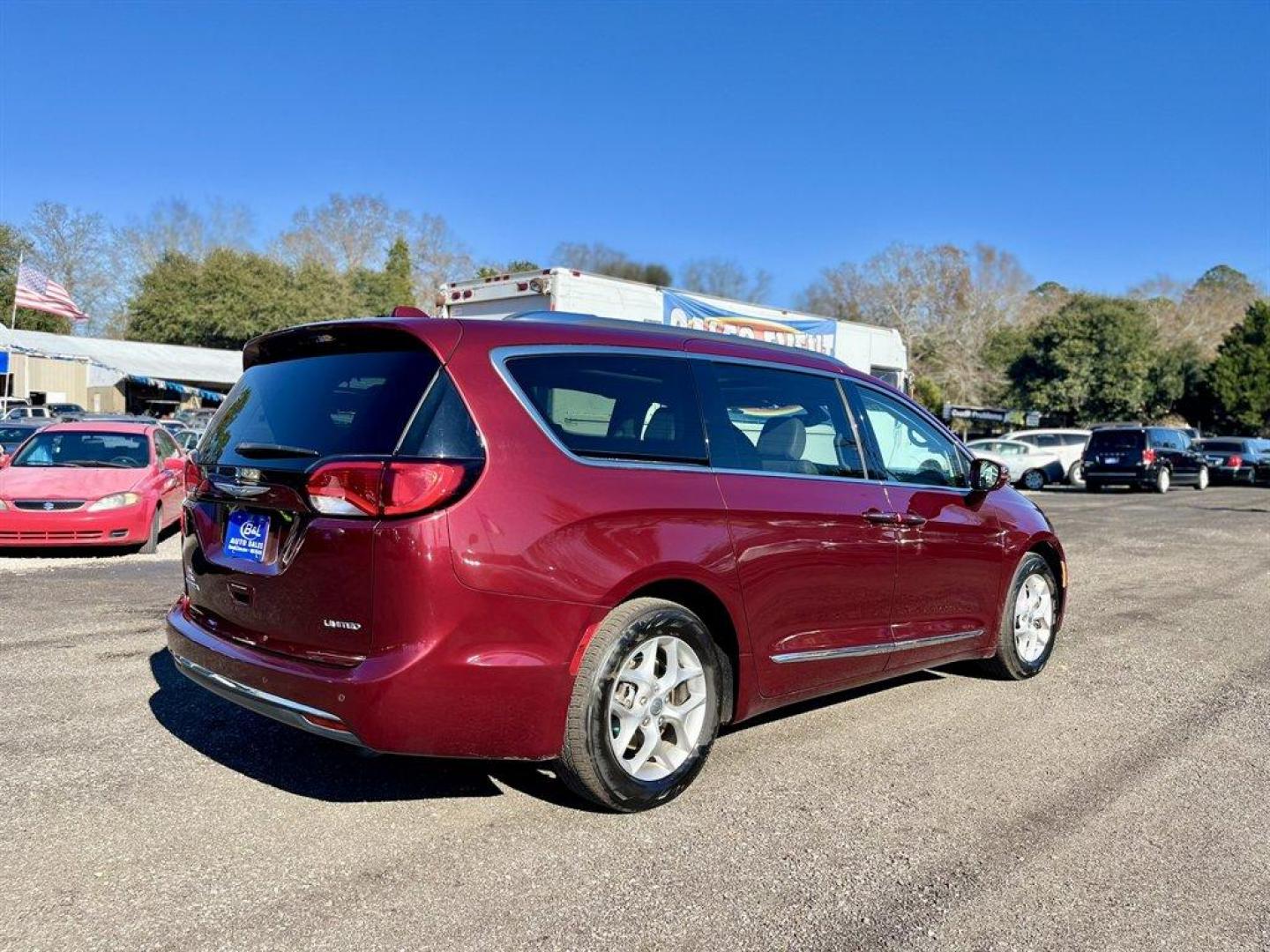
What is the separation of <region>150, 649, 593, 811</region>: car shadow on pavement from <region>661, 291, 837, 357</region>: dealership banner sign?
9452 mm

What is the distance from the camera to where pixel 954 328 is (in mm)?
61906

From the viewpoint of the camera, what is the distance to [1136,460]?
24172mm

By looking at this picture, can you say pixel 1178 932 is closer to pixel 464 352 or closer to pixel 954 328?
pixel 464 352

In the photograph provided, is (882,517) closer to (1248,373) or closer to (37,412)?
(37,412)

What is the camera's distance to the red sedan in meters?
9.51

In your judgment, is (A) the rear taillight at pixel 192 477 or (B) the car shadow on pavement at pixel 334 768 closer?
(B) the car shadow on pavement at pixel 334 768

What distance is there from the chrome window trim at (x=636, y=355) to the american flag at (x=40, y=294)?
88.1 feet

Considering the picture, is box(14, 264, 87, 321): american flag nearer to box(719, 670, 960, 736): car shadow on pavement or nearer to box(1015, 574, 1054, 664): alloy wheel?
box(719, 670, 960, 736): car shadow on pavement

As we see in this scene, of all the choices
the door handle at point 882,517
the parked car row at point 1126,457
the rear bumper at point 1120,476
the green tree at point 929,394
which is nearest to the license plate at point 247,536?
the door handle at point 882,517

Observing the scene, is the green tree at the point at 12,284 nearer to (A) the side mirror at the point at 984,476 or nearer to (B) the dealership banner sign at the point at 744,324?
(B) the dealership banner sign at the point at 744,324

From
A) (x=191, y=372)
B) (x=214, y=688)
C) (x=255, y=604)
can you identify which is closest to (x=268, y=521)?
(x=255, y=604)

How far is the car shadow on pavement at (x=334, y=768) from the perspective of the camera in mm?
3811

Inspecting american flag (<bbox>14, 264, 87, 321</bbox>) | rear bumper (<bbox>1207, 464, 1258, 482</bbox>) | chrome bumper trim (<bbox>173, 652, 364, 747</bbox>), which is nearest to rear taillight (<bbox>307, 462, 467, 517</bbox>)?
chrome bumper trim (<bbox>173, 652, 364, 747</bbox>)

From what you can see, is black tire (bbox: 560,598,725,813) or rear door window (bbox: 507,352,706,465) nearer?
black tire (bbox: 560,598,725,813)
